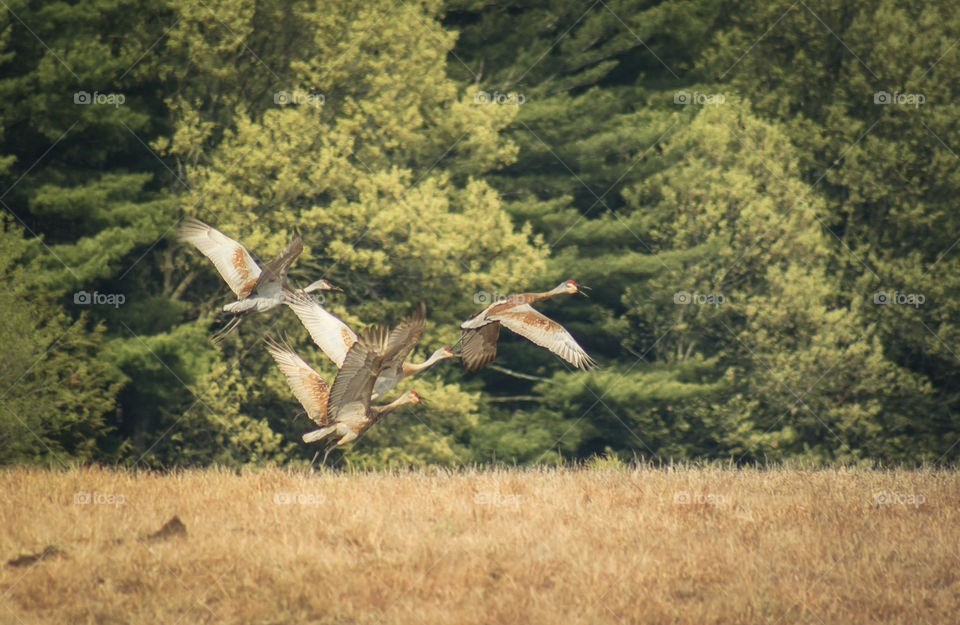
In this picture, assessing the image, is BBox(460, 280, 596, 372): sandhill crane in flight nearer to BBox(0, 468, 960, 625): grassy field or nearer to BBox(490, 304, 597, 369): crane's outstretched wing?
BBox(490, 304, 597, 369): crane's outstretched wing

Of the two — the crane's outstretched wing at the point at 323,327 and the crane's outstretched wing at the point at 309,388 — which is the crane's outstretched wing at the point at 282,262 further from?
the crane's outstretched wing at the point at 309,388

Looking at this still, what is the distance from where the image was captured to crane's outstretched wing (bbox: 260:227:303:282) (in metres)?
10.9

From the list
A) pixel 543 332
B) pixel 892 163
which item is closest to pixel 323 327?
pixel 543 332

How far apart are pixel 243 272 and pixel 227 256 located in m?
0.31

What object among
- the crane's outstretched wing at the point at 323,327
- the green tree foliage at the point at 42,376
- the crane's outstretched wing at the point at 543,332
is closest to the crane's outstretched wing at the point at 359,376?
→ the crane's outstretched wing at the point at 323,327

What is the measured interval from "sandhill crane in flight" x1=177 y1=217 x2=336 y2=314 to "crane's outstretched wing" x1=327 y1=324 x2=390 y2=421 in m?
1.43

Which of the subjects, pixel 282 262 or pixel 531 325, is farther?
pixel 531 325

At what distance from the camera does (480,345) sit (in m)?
13.2

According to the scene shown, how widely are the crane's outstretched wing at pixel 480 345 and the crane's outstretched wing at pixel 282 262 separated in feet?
7.87

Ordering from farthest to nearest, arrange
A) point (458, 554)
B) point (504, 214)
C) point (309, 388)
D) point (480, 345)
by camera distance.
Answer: point (504, 214)
point (480, 345)
point (309, 388)
point (458, 554)

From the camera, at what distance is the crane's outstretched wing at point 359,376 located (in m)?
10.5

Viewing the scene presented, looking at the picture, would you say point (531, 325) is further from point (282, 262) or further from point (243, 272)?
point (243, 272)

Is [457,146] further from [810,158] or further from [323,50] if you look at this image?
[810,158]

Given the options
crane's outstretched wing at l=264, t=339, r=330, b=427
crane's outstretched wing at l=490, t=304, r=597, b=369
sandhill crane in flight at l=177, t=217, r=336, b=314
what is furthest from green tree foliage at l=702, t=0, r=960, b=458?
sandhill crane in flight at l=177, t=217, r=336, b=314
